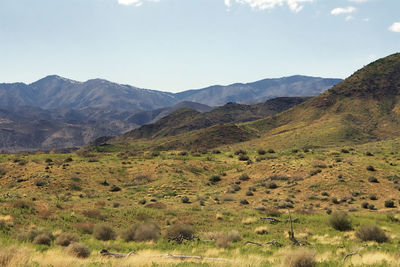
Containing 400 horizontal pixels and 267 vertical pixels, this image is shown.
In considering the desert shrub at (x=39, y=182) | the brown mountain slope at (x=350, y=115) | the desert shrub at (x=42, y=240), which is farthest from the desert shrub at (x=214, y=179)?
the brown mountain slope at (x=350, y=115)

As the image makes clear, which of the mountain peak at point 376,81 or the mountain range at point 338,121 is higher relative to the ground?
the mountain peak at point 376,81

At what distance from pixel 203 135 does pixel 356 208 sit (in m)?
94.5

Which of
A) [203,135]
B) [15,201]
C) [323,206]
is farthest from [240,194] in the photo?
[203,135]

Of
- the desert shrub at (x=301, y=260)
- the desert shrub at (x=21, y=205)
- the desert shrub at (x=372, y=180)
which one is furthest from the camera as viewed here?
the desert shrub at (x=372, y=180)

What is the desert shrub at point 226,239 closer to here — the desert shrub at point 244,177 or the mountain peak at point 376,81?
the desert shrub at point 244,177

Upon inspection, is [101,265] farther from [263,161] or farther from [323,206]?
[263,161]

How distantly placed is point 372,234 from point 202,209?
13267mm

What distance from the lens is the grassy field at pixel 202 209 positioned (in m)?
11.2

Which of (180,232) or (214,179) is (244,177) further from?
(180,232)

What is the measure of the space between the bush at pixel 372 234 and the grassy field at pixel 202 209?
6 cm

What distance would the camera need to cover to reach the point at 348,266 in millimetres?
9039

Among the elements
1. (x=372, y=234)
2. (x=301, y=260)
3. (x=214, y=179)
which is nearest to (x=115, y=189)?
(x=214, y=179)

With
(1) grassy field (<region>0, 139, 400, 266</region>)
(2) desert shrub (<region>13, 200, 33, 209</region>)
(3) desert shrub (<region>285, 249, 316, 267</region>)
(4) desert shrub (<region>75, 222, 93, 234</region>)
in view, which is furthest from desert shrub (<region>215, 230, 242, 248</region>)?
(2) desert shrub (<region>13, 200, 33, 209</region>)

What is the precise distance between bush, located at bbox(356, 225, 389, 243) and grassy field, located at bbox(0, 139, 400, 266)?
0.19 feet
